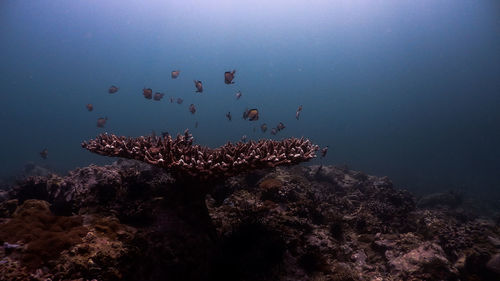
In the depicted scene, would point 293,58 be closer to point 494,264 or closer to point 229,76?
point 229,76

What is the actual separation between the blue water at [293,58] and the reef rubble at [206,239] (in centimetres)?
8781

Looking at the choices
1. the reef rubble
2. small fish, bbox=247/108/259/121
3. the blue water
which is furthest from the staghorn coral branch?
the blue water

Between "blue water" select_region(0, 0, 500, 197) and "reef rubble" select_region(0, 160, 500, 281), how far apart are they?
87.8 metres

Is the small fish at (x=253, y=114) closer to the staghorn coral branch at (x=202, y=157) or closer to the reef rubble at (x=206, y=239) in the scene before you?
the reef rubble at (x=206, y=239)

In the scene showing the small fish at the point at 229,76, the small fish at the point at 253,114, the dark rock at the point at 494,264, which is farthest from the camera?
the small fish at the point at 253,114

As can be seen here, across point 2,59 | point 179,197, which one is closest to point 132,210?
point 179,197

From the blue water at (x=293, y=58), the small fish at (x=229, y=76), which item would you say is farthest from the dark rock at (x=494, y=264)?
the blue water at (x=293, y=58)

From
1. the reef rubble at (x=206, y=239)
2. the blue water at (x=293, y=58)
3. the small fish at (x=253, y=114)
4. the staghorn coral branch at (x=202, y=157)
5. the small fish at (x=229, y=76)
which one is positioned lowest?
the reef rubble at (x=206, y=239)

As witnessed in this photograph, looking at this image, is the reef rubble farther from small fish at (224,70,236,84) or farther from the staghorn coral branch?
small fish at (224,70,236,84)

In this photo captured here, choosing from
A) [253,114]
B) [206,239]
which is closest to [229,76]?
[253,114]

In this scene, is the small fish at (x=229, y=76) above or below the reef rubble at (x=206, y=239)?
above

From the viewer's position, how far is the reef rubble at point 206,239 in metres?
3.27

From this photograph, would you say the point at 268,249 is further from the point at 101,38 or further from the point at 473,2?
the point at 101,38

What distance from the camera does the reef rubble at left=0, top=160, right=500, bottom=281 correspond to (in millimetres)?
3270
